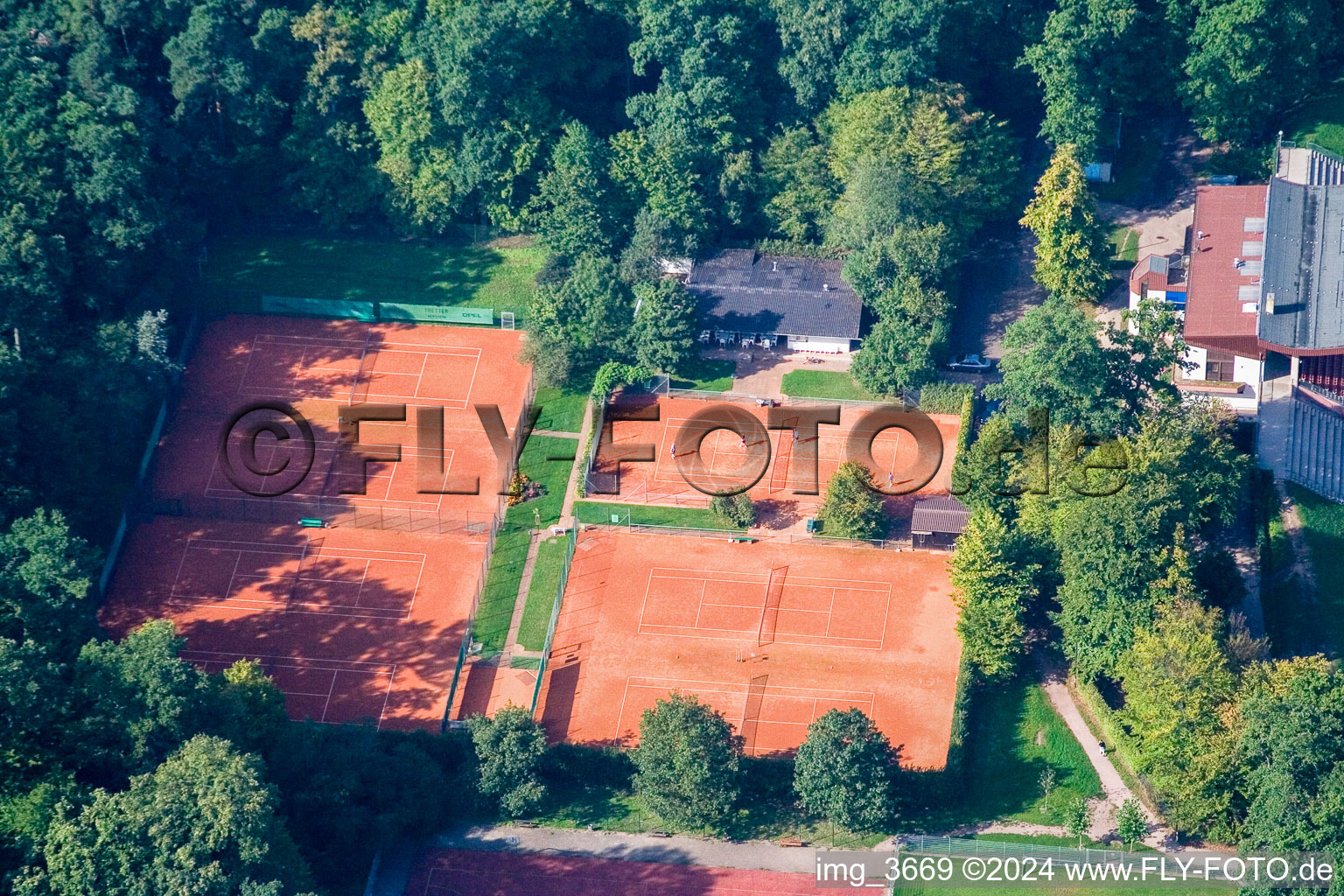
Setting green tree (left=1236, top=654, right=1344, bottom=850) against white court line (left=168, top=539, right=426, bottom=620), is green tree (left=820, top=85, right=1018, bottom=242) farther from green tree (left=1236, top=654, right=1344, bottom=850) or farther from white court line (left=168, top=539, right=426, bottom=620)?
green tree (left=1236, top=654, right=1344, bottom=850)

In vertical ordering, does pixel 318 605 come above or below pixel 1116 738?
above

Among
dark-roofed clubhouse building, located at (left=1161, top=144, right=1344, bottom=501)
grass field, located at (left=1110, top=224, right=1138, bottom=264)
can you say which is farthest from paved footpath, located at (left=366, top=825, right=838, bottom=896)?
grass field, located at (left=1110, top=224, right=1138, bottom=264)

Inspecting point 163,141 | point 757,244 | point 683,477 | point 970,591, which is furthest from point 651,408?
point 163,141

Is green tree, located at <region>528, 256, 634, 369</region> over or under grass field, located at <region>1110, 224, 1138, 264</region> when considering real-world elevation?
under

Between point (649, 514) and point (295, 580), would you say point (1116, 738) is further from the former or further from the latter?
point (295, 580)

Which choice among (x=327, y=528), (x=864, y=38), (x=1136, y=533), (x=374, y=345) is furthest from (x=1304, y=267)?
(x=327, y=528)
